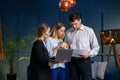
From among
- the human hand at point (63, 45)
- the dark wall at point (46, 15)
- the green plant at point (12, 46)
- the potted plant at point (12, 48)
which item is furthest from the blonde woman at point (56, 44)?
the dark wall at point (46, 15)

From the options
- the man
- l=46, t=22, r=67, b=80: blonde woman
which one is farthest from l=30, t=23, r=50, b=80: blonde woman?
the man

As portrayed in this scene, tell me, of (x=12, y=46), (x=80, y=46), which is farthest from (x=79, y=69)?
(x=12, y=46)

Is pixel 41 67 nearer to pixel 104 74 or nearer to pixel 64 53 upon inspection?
pixel 64 53

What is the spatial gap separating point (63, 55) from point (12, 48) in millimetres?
3921

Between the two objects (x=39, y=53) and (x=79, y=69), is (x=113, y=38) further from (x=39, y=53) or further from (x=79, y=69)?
(x=39, y=53)

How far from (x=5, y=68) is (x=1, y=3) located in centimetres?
176

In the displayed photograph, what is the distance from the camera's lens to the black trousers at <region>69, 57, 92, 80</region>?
4352mm

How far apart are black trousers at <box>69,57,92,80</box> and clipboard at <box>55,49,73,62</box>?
0.27 m

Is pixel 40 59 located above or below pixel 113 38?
below

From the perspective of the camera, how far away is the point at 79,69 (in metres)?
4.38

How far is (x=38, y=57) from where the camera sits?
387 cm

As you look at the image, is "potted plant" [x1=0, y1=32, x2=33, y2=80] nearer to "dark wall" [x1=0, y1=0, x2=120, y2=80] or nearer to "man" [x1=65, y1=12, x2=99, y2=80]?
"dark wall" [x1=0, y1=0, x2=120, y2=80]

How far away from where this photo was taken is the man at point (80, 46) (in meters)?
4.37

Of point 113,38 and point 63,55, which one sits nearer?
point 63,55
